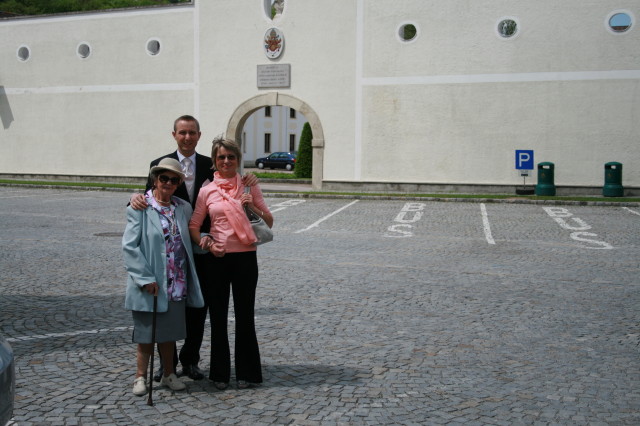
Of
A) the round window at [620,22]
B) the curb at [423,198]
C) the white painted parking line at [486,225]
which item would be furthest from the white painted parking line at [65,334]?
the round window at [620,22]

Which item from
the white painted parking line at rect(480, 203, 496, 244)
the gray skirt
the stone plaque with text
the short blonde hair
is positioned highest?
the stone plaque with text

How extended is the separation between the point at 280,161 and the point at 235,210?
5236cm

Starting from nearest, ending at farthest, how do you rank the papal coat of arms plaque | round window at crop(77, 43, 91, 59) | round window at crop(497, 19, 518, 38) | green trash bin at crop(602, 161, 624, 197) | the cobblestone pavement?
1. the cobblestone pavement
2. green trash bin at crop(602, 161, 624, 197)
3. round window at crop(497, 19, 518, 38)
4. the papal coat of arms plaque
5. round window at crop(77, 43, 91, 59)

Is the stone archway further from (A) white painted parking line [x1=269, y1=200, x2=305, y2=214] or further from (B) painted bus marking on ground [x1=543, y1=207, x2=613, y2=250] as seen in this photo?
(B) painted bus marking on ground [x1=543, y1=207, x2=613, y2=250]

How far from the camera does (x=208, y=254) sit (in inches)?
200

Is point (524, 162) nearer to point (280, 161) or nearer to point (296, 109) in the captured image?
point (296, 109)

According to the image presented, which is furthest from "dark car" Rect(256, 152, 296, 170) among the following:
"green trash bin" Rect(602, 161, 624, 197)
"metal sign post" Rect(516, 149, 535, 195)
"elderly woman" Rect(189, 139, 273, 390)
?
"elderly woman" Rect(189, 139, 273, 390)

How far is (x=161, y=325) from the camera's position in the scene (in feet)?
15.9

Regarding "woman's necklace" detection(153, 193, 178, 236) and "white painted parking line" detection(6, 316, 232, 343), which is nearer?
"woman's necklace" detection(153, 193, 178, 236)

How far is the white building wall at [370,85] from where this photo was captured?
23812 millimetres

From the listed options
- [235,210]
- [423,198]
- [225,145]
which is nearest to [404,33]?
[423,198]

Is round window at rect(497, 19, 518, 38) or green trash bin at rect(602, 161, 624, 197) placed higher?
round window at rect(497, 19, 518, 38)

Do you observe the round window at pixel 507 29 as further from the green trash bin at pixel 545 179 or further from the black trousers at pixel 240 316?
the black trousers at pixel 240 316

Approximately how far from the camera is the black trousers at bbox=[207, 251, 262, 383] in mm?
5078
